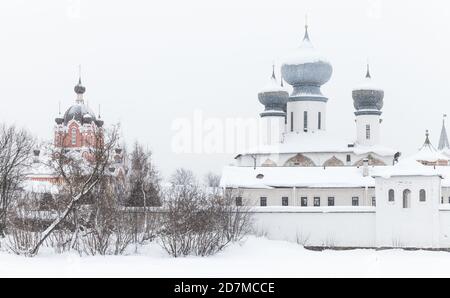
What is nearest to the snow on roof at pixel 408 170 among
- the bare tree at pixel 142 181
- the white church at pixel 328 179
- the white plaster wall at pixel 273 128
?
the white church at pixel 328 179

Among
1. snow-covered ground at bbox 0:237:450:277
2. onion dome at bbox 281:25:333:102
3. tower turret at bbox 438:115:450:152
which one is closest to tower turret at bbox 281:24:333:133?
onion dome at bbox 281:25:333:102

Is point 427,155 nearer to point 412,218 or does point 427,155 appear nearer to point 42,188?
point 412,218

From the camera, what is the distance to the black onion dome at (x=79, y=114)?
49.2 meters

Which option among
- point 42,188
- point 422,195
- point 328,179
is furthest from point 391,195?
point 42,188

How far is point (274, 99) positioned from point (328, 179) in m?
9.39

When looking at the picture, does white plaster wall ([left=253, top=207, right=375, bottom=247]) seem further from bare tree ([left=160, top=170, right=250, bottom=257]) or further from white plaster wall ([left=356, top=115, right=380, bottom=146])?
white plaster wall ([left=356, top=115, right=380, bottom=146])

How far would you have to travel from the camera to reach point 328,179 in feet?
110

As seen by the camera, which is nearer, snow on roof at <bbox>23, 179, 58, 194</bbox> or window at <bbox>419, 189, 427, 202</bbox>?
window at <bbox>419, 189, 427, 202</bbox>

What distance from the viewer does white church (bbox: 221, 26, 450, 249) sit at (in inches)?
1089

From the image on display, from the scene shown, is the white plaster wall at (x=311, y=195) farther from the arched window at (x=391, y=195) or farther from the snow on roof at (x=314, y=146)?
the snow on roof at (x=314, y=146)

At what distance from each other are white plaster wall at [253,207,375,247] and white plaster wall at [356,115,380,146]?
12990mm

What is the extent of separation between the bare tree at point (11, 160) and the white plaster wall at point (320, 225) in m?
8.06
